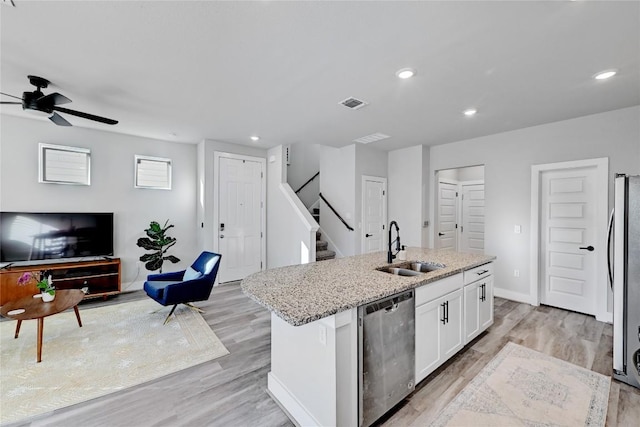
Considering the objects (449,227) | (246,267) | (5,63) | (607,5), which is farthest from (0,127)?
(449,227)

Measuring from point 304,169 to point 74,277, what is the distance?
16.7 ft

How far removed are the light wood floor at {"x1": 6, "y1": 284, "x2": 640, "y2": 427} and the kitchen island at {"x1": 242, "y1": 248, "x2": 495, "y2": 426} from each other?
0.16 m

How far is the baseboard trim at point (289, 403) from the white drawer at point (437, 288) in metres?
1.05

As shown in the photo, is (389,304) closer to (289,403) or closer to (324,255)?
(289,403)

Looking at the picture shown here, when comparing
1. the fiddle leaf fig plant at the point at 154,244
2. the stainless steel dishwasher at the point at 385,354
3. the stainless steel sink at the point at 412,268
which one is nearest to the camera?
the stainless steel dishwasher at the point at 385,354

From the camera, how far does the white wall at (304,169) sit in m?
7.18

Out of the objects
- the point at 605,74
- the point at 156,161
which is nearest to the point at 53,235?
the point at 156,161

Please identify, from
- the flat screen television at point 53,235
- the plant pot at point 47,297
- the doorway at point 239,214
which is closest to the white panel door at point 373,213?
the doorway at point 239,214

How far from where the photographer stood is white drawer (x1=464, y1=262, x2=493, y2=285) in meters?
2.59

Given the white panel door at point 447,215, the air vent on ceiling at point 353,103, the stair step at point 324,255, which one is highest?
the air vent on ceiling at point 353,103

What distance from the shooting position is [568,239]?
12.6 ft

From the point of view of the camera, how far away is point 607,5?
1.69 metres

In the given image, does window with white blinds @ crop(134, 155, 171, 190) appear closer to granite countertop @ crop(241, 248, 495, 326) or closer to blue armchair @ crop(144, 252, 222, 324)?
blue armchair @ crop(144, 252, 222, 324)

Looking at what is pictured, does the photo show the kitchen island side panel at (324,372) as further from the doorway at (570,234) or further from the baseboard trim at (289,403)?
the doorway at (570,234)
